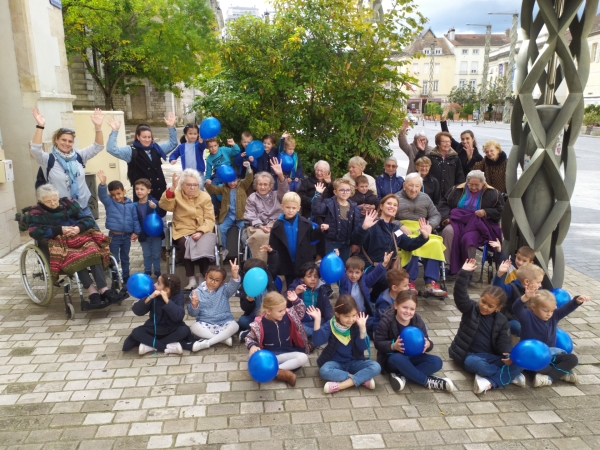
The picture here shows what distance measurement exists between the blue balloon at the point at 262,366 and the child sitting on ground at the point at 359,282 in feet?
4.33

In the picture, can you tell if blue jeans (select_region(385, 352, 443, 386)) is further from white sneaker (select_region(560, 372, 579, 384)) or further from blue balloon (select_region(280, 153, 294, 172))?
blue balloon (select_region(280, 153, 294, 172))

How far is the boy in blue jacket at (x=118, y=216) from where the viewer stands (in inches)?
227

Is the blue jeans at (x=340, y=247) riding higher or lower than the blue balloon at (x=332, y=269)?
lower

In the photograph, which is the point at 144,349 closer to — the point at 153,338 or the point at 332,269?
the point at 153,338

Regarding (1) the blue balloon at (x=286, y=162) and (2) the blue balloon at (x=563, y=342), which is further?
(1) the blue balloon at (x=286, y=162)

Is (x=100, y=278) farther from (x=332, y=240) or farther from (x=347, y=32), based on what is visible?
(x=347, y=32)

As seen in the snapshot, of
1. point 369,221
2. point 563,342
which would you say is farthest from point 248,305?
point 563,342

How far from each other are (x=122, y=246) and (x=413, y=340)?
3876mm

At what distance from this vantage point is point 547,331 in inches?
161

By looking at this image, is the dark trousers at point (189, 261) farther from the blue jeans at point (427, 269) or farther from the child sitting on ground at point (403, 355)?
the child sitting on ground at point (403, 355)

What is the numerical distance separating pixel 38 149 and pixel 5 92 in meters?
3.36

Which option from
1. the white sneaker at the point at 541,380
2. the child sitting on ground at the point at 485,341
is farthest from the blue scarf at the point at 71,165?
the white sneaker at the point at 541,380

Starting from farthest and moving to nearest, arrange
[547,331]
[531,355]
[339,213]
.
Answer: [339,213]
[547,331]
[531,355]

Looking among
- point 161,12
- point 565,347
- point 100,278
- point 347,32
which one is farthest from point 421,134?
point 161,12
